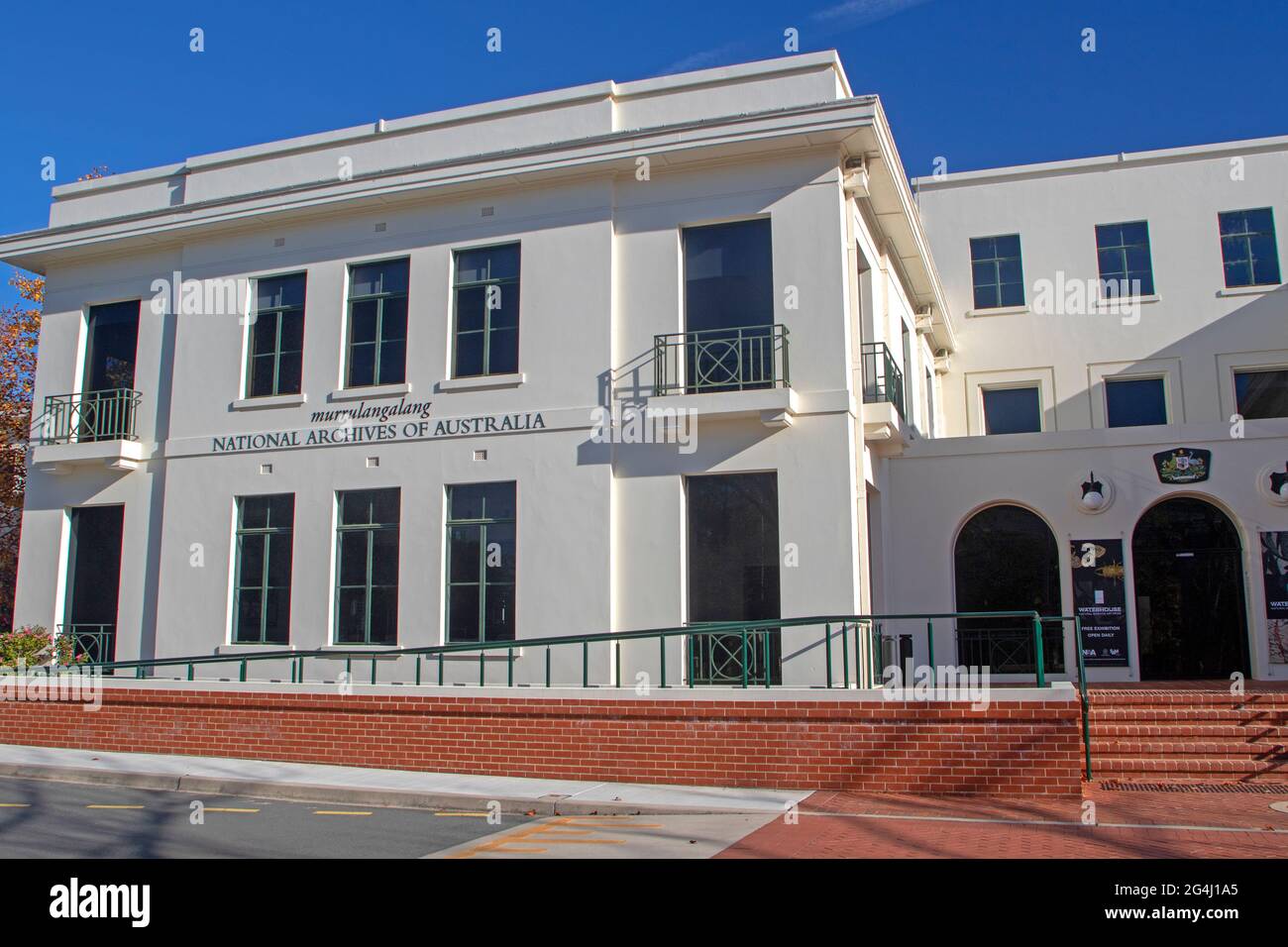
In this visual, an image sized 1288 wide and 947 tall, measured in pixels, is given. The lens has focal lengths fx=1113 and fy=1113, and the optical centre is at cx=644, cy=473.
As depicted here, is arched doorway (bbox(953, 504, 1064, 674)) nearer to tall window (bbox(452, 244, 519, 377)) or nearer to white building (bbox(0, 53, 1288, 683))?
white building (bbox(0, 53, 1288, 683))

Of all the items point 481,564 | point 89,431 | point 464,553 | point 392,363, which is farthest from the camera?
point 89,431

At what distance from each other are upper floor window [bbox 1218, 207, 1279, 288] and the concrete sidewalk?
1638 centimetres

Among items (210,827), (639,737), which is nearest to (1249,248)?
(639,737)

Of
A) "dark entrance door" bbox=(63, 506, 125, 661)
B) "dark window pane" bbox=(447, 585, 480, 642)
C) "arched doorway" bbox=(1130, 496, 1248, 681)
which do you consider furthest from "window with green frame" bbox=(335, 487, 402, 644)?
"arched doorway" bbox=(1130, 496, 1248, 681)

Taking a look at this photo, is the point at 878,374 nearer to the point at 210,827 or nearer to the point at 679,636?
the point at 679,636

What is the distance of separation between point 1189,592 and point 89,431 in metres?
17.0

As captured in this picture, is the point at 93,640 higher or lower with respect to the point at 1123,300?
lower

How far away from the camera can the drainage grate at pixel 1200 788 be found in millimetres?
10844

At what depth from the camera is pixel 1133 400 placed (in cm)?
2206

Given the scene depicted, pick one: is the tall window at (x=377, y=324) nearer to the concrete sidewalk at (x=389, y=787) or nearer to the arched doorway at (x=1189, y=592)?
the concrete sidewalk at (x=389, y=787)

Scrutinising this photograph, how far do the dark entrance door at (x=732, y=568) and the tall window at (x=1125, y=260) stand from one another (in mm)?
12256

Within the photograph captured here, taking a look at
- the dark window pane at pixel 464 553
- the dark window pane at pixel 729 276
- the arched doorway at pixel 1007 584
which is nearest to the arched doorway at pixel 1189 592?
the arched doorway at pixel 1007 584
